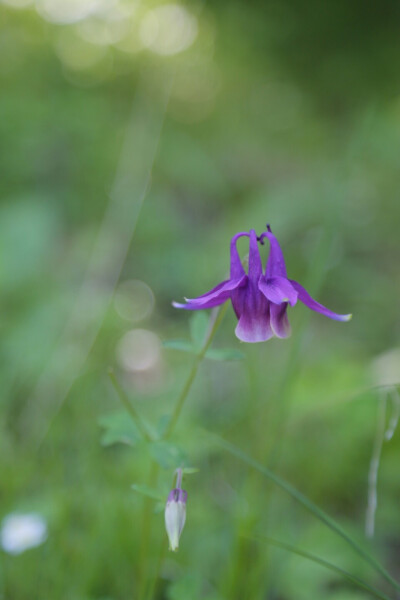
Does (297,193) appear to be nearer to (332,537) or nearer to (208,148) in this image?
(208,148)

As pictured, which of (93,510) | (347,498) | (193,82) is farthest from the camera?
(193,82)

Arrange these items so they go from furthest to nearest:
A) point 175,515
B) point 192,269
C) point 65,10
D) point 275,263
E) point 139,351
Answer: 1. point 65,10
2. point 192,269
3. point 139,351
4. point 275,263
5. point 175,515

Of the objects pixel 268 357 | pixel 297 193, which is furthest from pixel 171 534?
pixel 297 193

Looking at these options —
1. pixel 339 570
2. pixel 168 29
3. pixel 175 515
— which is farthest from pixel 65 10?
pixel 339 570

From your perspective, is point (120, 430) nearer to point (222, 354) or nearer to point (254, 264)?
point (222, 354)

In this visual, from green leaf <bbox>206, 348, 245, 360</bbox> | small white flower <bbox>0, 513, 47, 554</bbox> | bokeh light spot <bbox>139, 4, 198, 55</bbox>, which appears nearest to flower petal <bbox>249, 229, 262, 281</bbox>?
green leaf <bbox>206, 348, 245, 360</bbox>
